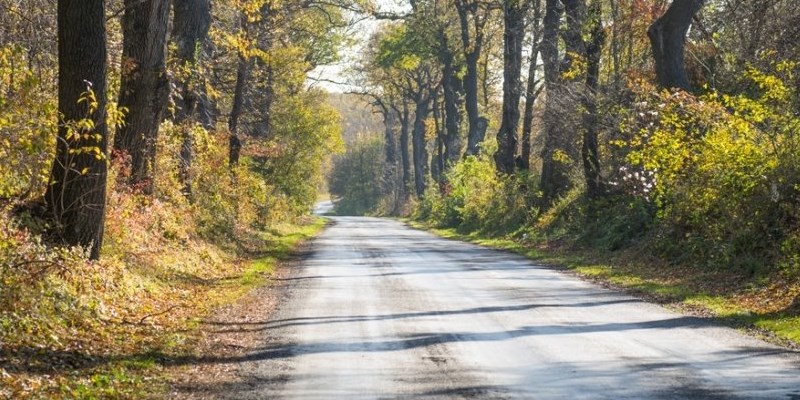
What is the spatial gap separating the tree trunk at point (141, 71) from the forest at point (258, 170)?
40 millimetres

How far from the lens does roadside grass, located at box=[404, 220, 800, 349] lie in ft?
42.8

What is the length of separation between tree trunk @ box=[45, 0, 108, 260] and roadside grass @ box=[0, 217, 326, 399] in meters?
0.66

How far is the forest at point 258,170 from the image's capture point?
39.1 ft

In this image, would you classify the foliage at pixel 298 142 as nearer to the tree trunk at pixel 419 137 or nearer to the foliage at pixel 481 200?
the foliage at pixel 481 200

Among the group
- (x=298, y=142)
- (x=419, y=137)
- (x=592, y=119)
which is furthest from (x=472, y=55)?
(x=419, y=137)

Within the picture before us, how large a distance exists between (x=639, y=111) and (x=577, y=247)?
448 centimetres

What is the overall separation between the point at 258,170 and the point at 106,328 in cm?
3294

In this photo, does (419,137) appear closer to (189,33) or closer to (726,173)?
(189,33)

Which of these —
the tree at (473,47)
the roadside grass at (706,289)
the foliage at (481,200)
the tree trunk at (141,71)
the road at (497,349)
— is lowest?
the road at (497,349)

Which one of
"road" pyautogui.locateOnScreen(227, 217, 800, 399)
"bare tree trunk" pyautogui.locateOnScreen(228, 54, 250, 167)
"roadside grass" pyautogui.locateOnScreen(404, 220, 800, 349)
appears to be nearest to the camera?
"road" pyautogui.locateOnScreen(227, 217, 800, 399)

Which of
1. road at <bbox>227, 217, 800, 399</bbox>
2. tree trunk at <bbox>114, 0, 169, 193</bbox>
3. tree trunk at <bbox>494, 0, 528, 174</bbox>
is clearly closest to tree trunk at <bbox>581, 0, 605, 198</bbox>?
road at <bbox>227, 217, 800, 399</bbox>

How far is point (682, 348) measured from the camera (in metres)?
11.1

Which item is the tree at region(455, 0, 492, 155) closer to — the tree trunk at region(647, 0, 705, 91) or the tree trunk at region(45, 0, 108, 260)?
the tree trunk at region(647, 0, 705, 91)

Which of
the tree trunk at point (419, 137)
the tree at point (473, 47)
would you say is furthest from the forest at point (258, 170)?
the tree trunk at point (419, 137)
